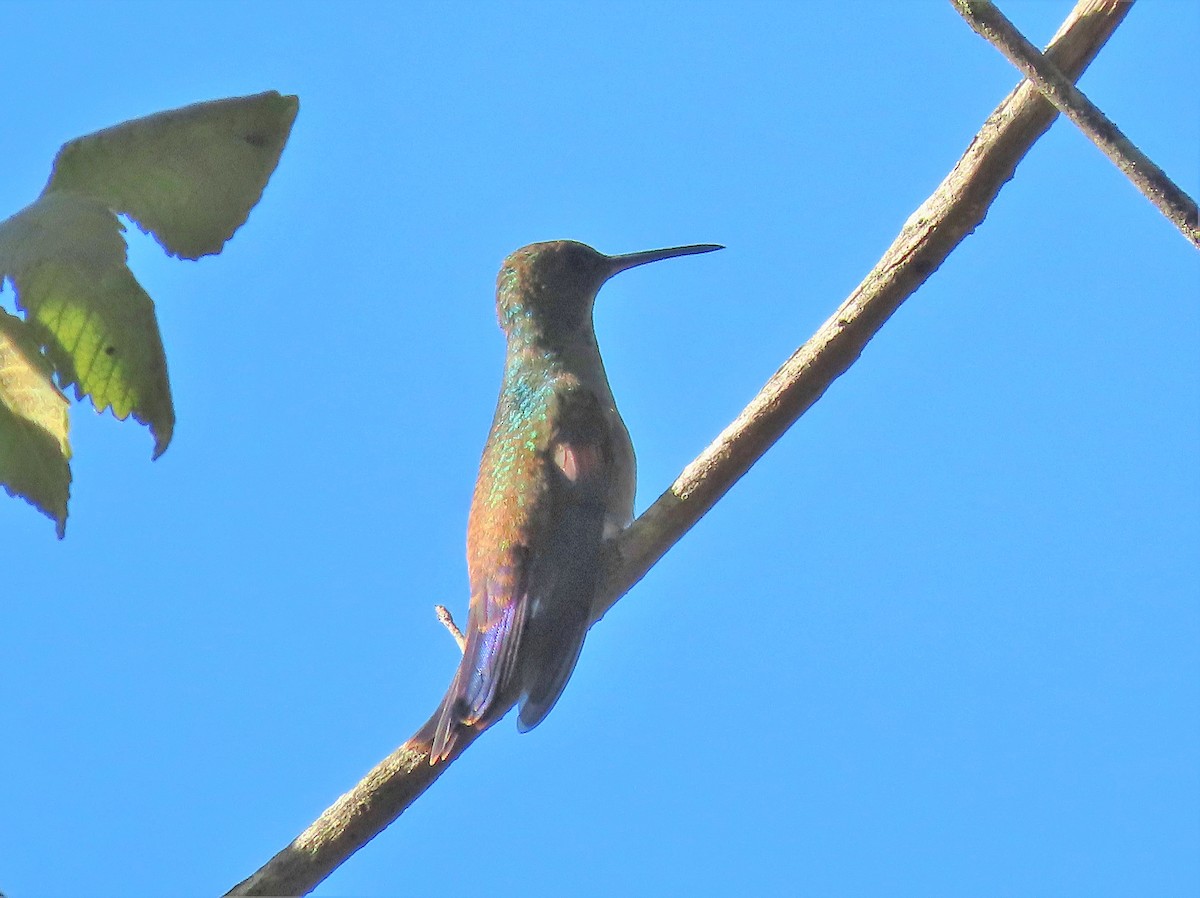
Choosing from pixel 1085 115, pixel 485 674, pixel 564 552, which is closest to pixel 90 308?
pixel 1085 115

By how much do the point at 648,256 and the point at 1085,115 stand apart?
3.03 meters

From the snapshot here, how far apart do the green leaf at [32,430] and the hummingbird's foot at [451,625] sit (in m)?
2.53

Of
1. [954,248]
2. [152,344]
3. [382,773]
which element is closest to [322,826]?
[382,773]

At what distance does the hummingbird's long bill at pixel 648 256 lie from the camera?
5.17 m

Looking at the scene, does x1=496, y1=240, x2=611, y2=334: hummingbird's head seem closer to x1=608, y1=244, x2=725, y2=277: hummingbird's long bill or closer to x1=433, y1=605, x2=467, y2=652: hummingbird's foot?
x1=608, y1=244, x2=725, y2=277: hummingbird's long bill

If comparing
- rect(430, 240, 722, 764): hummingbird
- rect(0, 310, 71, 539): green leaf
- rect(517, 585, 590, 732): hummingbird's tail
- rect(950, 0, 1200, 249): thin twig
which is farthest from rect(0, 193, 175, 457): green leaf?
rect(517, 585, 590, 732): hummingbird's tail

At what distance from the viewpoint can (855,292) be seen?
3119mm

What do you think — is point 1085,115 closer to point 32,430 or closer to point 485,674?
point 32,430

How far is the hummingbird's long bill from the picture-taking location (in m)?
5.17

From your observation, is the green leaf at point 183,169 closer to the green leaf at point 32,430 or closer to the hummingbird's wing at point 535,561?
the green leaf at point 32,430

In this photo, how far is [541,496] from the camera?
13.5 feet

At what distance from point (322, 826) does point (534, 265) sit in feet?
9.24

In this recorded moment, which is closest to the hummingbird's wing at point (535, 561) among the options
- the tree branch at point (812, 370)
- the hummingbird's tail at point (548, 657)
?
the hummingbird's tail at point (548, 657)

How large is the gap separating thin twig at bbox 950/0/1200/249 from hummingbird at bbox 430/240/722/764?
1.94 meters
